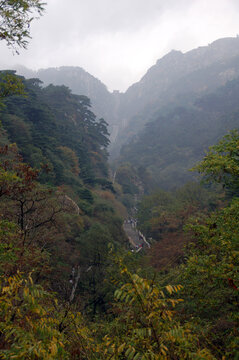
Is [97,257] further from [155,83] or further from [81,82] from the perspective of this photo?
[155,83]

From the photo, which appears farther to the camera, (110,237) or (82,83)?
(82,83)

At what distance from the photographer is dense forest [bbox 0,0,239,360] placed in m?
2.33

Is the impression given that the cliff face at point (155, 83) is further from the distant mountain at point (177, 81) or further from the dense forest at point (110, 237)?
the dense forest at point (110, 237)

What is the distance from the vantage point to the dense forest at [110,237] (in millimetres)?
2331

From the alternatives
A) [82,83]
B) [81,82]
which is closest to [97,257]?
[81,82]

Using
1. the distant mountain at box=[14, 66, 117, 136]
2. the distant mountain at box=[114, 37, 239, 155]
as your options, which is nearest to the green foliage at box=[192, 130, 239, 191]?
the distant mountain at box=[114, 37, 239, 155]

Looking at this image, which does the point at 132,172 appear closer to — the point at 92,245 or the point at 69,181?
the point at 69,181

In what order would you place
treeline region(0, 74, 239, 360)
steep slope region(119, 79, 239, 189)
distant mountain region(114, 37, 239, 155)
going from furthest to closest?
distant mountain region(114, 37, 239, 155) → steep slope region(119, 79, 239, 189) → treeline region(0, 74, 239, 360)

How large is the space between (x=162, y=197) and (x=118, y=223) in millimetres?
13308

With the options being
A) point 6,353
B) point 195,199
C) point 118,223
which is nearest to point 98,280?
point 118,223

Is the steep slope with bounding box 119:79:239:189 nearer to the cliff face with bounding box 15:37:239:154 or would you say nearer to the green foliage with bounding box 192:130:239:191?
the cliff face with bounding box 15:37:239:154

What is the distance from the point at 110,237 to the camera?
18.2m

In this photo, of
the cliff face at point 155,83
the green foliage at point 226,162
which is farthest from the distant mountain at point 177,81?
the green foliage at point 226,162

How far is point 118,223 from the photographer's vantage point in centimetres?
2433
